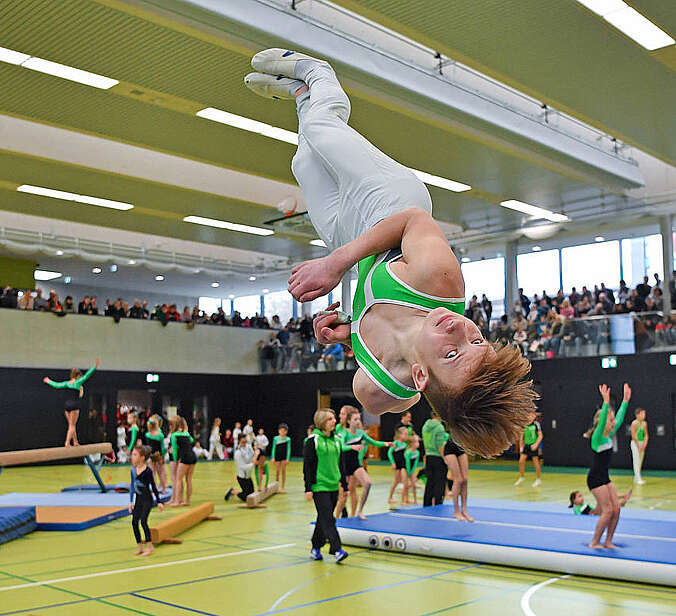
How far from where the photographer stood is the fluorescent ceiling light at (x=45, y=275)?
32.1 metres

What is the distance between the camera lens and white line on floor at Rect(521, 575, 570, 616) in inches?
293

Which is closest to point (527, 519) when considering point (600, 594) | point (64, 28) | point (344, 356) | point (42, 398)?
point (600, 594)

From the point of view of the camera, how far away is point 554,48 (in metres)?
12.9

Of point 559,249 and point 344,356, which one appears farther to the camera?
point 559,249

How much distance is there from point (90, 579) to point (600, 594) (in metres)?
5.98

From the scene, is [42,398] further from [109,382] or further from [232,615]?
[232,615]

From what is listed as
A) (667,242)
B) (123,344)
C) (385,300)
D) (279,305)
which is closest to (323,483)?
(385,300)

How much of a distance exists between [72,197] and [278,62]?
18696mm

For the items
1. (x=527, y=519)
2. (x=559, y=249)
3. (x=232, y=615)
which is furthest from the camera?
(x=559, y=249)

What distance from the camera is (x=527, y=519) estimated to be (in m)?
11.3

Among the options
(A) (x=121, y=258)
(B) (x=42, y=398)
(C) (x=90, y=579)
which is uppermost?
(A) (x=121, y=258)

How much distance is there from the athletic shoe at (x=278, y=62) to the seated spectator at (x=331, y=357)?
23.2m

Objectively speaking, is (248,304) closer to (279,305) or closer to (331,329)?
(279,305)

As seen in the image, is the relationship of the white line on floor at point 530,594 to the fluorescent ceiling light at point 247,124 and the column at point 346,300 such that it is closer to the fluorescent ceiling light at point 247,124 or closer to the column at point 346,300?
the column at point 346,300
